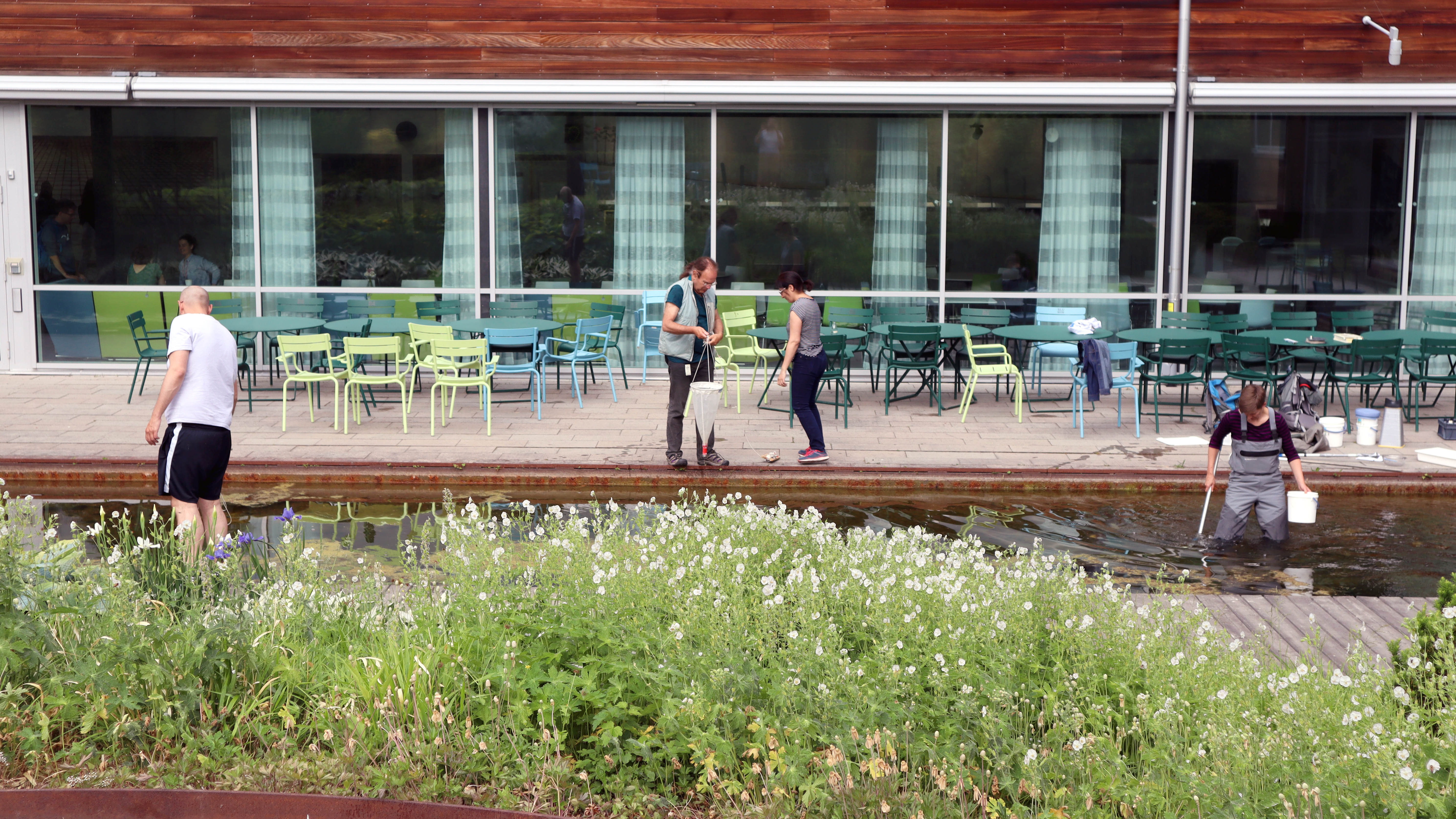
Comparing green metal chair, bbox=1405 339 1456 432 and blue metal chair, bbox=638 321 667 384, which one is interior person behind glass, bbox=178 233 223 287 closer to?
blue metal chair, bbox=638 321 667 384

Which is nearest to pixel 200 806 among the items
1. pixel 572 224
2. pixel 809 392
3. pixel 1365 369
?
pixel 809 392

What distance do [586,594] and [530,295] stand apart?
10.2m

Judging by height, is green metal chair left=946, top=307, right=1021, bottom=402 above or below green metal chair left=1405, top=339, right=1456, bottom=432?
above

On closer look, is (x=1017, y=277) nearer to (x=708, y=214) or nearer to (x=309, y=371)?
(x=708, y=214)

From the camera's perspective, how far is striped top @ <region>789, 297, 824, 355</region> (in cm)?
981

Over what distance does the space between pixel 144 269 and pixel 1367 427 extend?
12106mm

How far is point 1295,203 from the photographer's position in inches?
559

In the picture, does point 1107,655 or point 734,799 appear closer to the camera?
point 734,799

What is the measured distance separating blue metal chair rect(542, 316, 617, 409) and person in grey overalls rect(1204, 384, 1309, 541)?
6084mm

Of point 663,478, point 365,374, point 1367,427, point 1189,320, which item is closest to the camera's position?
point 663,478

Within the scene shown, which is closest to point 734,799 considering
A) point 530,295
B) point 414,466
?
point 414,466

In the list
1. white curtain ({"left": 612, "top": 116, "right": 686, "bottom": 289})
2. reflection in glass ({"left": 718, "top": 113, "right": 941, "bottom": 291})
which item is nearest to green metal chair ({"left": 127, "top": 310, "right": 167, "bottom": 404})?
white curtain ({"left": 612, "top": 116, "right": 686, "bottom": 289})

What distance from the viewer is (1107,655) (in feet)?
14.1

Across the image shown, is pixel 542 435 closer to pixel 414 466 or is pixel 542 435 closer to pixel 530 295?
pixel 414 466
